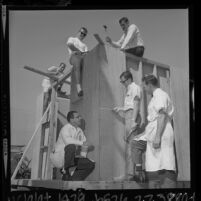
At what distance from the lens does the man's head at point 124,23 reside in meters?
Result: 1.78

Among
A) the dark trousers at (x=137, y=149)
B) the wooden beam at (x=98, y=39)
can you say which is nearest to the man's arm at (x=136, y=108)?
the dark trousers at (x=137, y=149)

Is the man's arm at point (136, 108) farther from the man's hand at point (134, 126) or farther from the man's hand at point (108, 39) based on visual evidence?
the man's hand at point (108, 39)

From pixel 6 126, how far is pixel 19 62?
0.32 metres

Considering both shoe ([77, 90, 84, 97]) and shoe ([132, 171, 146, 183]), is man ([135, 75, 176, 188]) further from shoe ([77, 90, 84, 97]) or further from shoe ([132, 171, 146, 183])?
shoe ([77, 90, 84, 97])

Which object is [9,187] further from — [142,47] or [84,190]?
[142,47]

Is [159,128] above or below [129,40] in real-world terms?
below

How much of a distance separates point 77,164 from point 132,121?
33cm

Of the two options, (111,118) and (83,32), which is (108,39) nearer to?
(83,32)

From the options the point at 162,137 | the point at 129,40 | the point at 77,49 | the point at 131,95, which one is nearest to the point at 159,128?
the point at 162,137

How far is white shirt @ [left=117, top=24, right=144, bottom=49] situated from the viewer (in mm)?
1783

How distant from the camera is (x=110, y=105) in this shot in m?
1.75

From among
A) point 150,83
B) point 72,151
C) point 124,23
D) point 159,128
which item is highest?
point 124,23
